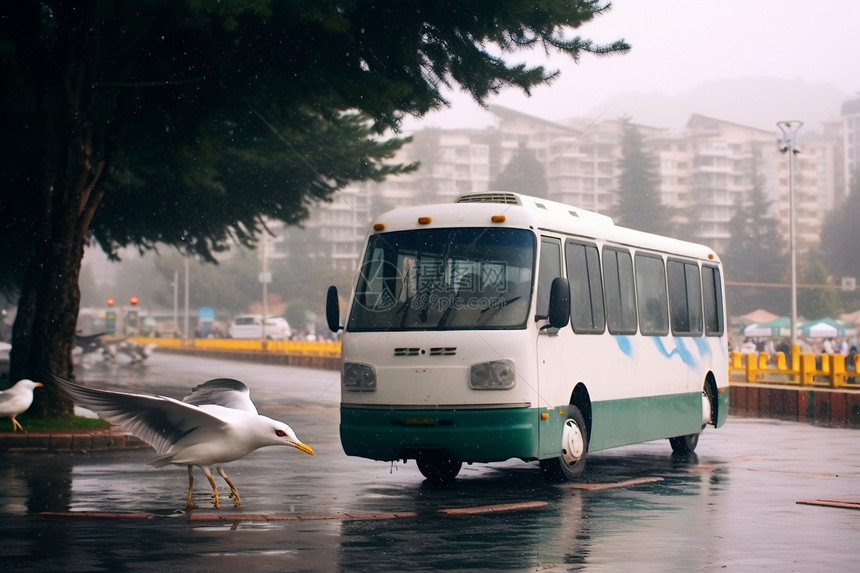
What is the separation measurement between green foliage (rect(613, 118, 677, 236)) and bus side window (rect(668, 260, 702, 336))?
9376cm

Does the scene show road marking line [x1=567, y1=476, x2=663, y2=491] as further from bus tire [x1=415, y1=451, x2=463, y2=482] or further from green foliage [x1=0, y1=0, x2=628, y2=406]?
green foliage [x1=0, y1=0, x2=628, y2=406]

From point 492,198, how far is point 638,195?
104575 mm

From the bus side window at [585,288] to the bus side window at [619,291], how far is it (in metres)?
0.22

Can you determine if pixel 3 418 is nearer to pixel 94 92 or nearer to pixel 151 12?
pixel 94 92

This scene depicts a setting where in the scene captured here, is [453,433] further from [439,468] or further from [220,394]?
[220,394]

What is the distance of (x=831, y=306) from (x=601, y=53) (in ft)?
294

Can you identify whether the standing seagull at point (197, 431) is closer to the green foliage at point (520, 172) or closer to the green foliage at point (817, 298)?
the green foliage at point (817, 298)

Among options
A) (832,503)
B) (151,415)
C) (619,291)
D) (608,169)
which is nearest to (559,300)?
(619,291)

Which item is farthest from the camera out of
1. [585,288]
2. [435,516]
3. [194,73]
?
[194,73]

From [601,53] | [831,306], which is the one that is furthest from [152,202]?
[831,306]

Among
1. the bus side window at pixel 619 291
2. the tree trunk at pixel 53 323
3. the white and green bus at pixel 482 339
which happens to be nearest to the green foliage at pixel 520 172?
the tree trunk at pixel 53 323

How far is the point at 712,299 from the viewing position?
60.2ft

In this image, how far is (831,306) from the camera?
105 meters

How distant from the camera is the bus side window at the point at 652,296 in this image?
618 inches
